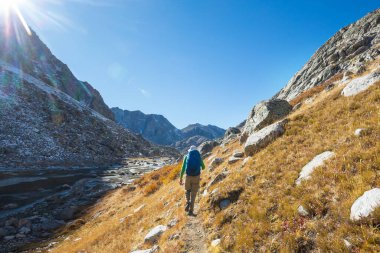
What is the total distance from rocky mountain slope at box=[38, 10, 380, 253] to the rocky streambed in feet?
29.8

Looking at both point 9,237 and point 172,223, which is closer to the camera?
point 172,223

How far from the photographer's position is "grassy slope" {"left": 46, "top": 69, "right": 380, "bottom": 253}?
698 centimetres

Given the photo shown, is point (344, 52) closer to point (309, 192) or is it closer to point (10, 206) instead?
point (309, 192)

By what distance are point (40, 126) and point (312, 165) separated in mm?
85252

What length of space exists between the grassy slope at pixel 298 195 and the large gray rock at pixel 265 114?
4.06 metres

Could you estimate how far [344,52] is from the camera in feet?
166

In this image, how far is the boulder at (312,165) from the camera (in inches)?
374

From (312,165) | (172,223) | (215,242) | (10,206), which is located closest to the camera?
(215,242)

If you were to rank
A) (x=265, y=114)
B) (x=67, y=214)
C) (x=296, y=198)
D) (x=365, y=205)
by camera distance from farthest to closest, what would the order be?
(x=67, y=214) → (x=265, y=114) → (x=296, y=198) → (x=365, y=205)

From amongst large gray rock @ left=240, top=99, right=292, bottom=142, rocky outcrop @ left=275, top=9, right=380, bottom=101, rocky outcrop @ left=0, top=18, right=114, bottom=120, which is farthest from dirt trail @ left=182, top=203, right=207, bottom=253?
rocky outcrop @ left=0, top=18, right=114, bottom=120

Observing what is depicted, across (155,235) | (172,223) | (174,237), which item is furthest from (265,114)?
(174,237)

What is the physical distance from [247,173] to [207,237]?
3.91m

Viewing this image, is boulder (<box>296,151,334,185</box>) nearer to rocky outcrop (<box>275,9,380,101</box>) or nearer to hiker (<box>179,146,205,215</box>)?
hiker (<box>179,146,205,215</box>)

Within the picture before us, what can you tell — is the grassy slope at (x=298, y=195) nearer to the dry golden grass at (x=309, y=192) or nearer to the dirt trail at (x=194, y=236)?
the dry golden grass at (x=309, y=192)
